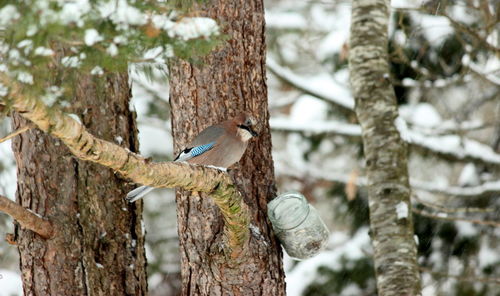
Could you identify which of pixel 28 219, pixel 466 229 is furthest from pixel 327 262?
pixel 28 219

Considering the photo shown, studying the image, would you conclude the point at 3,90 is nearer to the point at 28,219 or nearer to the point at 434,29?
the point at 28,219

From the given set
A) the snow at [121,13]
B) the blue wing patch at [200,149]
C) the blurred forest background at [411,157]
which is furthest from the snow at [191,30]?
the blurred forest background at [411,157]

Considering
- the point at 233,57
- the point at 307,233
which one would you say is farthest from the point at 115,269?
the point at 233,57

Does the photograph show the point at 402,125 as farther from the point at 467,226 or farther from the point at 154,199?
the point at 154,199

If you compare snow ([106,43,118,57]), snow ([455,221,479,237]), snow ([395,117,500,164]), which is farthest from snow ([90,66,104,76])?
snow ([455,221,479,237])

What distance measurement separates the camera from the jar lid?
3510 mm

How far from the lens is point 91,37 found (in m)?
1.82

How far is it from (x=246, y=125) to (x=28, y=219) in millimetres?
1159

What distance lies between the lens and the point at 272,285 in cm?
346

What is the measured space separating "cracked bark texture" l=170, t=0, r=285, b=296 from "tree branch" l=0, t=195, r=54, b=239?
66cm

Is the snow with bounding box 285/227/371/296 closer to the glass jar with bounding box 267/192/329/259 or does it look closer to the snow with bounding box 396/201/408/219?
the snow with bounding box 396/201/408/219

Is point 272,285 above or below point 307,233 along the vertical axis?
below

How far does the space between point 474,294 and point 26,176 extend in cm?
498

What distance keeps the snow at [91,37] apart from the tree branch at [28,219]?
141cm
